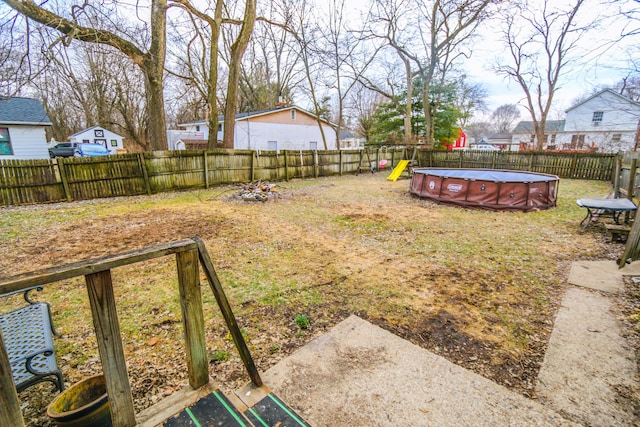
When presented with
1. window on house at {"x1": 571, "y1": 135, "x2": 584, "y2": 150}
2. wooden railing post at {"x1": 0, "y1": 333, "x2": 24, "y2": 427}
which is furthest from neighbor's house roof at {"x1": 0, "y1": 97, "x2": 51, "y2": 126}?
window on house at {"x1": 571, "y1": 135, "x2": 584, "y2": 150}

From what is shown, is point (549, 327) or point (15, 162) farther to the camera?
point (15, 162)

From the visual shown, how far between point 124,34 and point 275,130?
15.2 meters

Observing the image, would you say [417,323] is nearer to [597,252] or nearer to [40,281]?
[40,281]

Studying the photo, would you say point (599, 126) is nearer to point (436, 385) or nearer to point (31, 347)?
point (436, 385)

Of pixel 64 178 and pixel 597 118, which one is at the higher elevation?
pixel 597 118

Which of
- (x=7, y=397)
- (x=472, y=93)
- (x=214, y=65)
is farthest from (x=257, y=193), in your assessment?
(x=472, y=93)

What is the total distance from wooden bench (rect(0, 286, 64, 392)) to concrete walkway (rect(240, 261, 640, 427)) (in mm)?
1341

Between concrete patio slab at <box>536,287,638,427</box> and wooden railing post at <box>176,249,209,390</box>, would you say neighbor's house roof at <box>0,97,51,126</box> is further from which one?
concrete patio slab at <box>536,287,638,427</box>

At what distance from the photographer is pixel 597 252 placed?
203 inches

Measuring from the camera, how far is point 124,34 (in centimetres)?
902

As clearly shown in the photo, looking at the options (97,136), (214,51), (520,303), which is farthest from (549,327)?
(97,136)

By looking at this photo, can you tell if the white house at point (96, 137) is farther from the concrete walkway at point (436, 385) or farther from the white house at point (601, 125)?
the white house at point (601, 125)

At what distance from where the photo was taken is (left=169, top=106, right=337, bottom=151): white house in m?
22.7

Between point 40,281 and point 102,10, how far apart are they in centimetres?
1033
